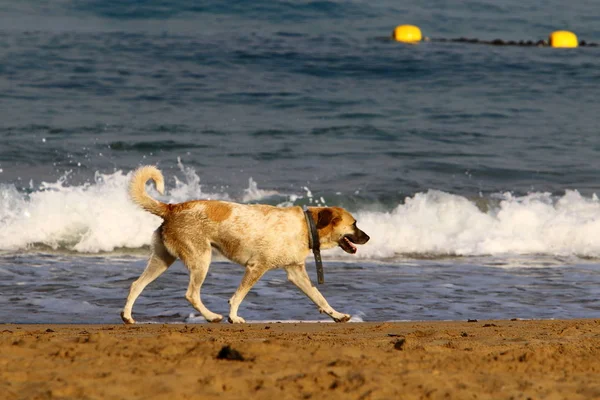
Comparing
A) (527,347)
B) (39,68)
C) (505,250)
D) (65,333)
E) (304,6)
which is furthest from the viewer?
(304,6)

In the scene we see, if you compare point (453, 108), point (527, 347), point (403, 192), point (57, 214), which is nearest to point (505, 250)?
point (403, 192)

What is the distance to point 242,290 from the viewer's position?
27.5ft

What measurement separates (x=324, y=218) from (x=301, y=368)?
358 centimetres

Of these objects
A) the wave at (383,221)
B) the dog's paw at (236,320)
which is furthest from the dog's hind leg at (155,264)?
the wave at (383,221)

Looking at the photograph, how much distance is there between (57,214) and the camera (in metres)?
13.3

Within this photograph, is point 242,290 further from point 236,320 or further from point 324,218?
point 324,218

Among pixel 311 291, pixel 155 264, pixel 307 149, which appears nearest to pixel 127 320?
pixel 155 264

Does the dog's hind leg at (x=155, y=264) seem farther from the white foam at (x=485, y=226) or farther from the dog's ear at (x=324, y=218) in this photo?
the white foam at (x=485, y=226)

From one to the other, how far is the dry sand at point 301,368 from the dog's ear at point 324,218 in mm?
2197

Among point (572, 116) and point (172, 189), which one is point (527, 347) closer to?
point (172, 189)

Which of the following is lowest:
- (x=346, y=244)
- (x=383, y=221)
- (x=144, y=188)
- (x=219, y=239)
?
(x=383, y=221)

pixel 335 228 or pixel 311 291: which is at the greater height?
pixel 335 228

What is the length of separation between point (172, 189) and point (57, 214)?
2406mm

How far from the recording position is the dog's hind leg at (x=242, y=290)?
8.29m
